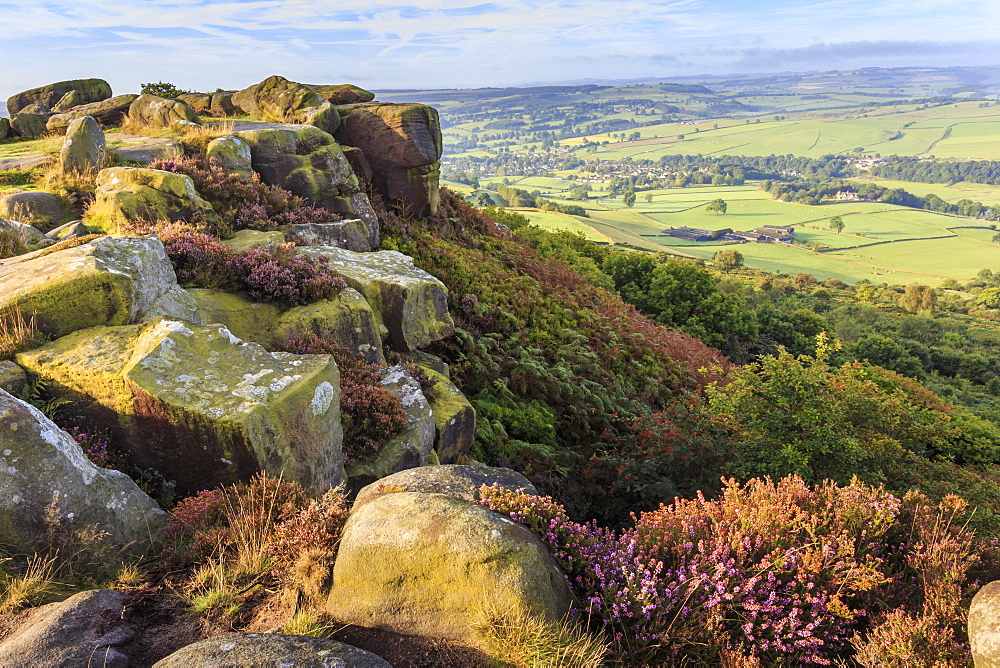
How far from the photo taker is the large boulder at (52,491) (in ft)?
15.1

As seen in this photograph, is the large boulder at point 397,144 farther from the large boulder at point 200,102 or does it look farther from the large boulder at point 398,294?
the large boulder at point 398,294

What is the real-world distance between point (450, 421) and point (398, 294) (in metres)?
3.26

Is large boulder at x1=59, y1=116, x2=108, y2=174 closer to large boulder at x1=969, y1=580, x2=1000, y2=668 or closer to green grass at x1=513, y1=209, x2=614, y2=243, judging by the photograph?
large boulder at x1=969, y1=580, x2=1000, y2=668

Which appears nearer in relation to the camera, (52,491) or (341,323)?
(52,491)

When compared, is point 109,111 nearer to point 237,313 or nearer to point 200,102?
point 200,102

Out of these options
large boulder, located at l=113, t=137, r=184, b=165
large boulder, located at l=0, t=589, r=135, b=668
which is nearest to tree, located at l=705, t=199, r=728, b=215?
large boulder, located at l=113, t=137, r=184, b=165

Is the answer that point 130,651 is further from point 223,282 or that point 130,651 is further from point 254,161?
point 254,161

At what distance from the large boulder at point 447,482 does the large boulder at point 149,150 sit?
39.5ft

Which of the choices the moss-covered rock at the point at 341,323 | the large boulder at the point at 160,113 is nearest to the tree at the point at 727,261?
the large boulder at the point at 160,113

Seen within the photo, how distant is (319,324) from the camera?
9.09m

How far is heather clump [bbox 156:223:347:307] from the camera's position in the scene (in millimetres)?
9383

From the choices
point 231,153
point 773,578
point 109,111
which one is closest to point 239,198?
point 231,153

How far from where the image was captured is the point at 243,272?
9.59m

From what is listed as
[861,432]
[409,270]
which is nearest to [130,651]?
[409,270]
